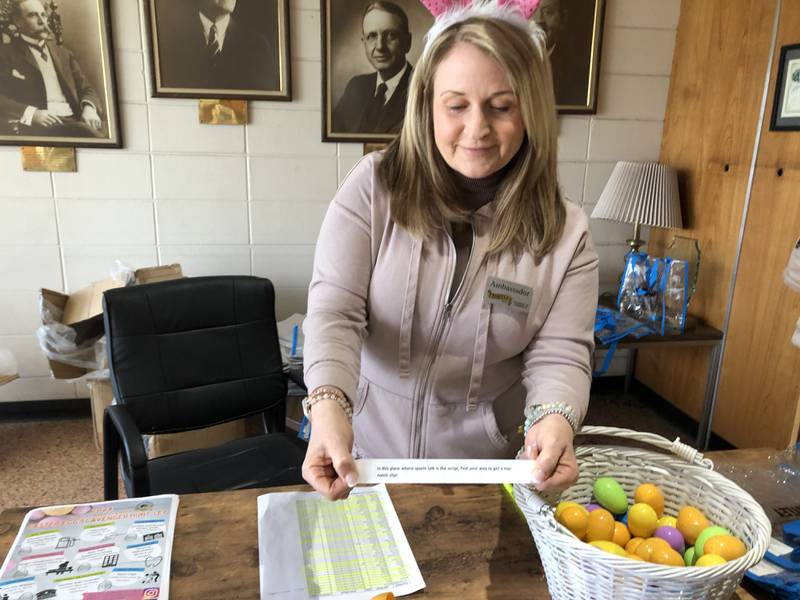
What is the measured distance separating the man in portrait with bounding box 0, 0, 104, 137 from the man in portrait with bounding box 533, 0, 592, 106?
6.56 ft

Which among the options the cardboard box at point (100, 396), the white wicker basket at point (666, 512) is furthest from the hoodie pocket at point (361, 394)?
the cardboard box at point (100, 396)

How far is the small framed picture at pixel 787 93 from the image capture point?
2.29 meters

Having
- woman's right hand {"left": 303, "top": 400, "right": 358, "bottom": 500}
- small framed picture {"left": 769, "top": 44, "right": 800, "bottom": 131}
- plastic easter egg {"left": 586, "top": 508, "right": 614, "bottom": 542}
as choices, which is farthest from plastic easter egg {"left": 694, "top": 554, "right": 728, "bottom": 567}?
small framed picture {"left": 769, "top": 44, "right": 800, "bottom": 131}

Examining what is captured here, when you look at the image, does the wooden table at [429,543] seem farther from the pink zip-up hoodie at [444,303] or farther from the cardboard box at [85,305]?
the cardboard box at [85,305]

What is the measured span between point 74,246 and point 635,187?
2551 mm

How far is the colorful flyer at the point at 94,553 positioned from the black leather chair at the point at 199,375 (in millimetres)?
561

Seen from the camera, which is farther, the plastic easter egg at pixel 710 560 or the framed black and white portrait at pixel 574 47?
the framed black and white portrait at pixel 574 47

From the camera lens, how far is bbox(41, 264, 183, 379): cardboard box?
97.2 inches

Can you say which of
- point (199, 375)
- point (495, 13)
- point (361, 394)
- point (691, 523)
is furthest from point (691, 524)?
point (199, 375)

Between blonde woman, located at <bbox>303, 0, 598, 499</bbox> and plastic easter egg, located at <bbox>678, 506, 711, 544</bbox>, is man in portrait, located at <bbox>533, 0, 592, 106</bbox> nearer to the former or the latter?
blonde woman, located at <bbox>303, 0, 598, 499</bbox>

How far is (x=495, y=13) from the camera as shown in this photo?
1058mm

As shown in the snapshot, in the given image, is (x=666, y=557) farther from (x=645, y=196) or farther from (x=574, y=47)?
(x=574, y=47)

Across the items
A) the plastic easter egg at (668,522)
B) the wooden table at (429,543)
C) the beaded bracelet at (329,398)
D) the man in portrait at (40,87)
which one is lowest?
the wooden table at (429,543)

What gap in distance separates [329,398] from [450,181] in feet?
1.57
